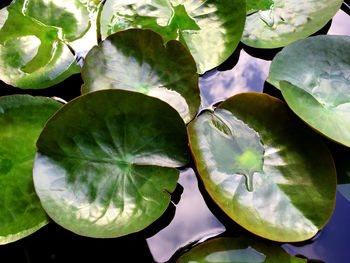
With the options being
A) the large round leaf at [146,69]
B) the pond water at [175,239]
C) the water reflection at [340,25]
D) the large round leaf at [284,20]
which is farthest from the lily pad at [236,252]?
the water reflection at [340,25]

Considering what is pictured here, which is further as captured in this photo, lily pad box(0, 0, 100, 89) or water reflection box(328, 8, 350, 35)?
water reflection box(328, 8, 350, 35)

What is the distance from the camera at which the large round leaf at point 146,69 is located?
1.00 meters

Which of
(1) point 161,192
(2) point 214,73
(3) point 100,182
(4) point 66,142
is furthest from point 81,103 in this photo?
(2) point 214,73

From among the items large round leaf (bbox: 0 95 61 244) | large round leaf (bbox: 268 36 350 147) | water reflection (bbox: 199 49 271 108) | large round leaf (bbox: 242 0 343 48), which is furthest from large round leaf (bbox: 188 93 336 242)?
large round leaf (bbox: 0 95 61 244)

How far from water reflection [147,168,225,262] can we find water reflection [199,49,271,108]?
316 millimetres

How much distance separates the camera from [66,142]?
88 centimetres

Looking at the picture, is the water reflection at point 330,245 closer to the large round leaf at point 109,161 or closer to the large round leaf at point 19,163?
the large round leaf at point 109,161

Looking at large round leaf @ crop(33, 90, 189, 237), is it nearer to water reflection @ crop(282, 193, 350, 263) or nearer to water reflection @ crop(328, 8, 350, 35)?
water reflection @ crop(282, 193, 350, 263)

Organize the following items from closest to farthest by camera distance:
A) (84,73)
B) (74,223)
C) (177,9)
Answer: (74,223) → (84,73) → (177,9)

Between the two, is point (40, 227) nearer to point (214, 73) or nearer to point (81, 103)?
point (81, 103)

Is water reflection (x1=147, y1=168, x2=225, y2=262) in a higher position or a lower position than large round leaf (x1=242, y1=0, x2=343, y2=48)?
lower

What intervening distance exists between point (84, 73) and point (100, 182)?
34 cm

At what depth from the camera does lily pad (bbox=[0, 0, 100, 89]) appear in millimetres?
1088

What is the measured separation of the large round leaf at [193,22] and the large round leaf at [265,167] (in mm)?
247
